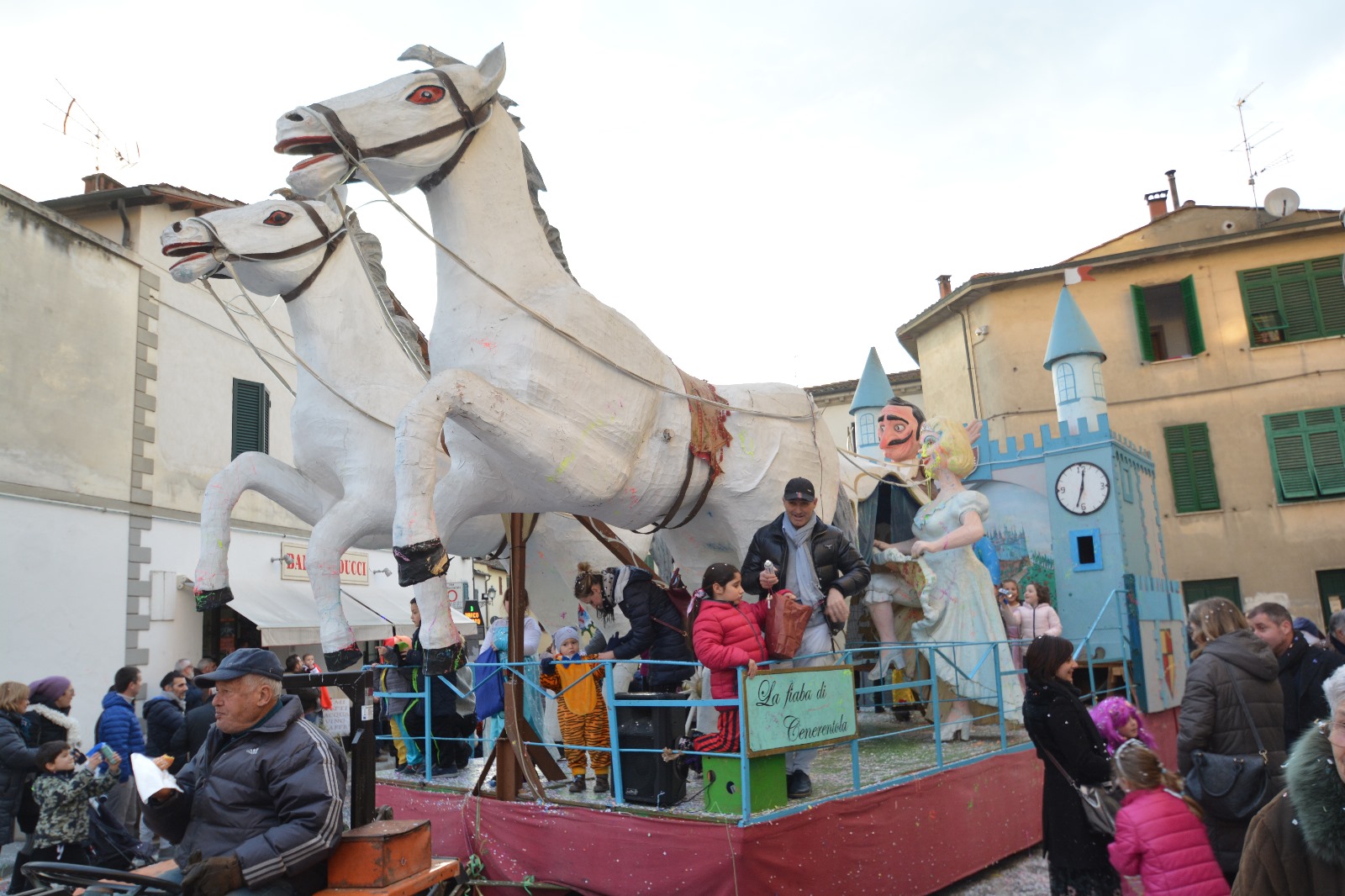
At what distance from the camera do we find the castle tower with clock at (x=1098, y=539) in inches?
297

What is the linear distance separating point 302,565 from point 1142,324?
14804 mm

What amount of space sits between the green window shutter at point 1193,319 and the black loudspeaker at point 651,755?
49.4 feet

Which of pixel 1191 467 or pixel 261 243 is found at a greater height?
pixel 261 243

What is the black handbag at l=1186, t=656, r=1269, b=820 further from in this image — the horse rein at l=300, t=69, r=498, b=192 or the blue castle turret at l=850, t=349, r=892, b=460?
the blue castle turret at l=850, t=349, r=892, b=460

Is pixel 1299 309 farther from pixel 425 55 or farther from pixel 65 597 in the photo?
pixel 65 597

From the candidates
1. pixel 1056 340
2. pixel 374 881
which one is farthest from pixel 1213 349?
pixel 374 881

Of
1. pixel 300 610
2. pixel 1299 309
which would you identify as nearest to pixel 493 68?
pixel 300 610

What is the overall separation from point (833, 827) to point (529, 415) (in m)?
2.31

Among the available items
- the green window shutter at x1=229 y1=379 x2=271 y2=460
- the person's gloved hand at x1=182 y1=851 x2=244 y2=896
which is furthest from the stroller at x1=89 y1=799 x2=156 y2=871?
the green window shutter at x1=229 y1=379 x2=271 y2=460

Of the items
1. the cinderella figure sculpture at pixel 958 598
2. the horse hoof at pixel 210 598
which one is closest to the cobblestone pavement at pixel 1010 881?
the cinderella figure sculpture at pixel 958 598

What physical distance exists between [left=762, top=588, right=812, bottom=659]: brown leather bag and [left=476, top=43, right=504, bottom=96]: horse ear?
277 cm

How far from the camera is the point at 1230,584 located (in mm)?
15445

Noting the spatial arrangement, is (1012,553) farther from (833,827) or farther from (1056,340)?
(833,827)

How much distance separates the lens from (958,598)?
6.75 metres
